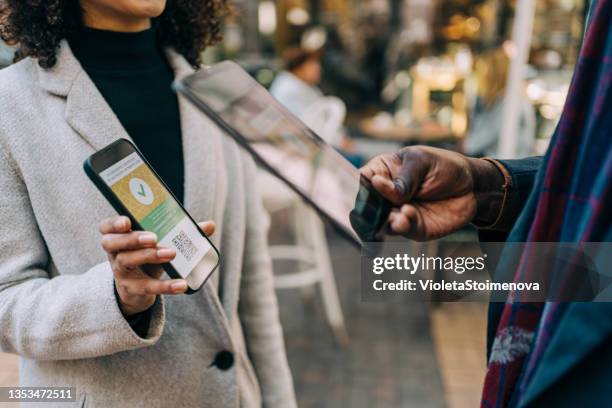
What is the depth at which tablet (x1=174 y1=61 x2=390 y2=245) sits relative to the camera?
2.60ft

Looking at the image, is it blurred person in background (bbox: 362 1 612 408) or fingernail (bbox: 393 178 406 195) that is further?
fingernail (bbox: 393 178 406 195)

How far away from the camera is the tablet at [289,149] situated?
2.60 feet

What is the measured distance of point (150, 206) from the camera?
0.86 m

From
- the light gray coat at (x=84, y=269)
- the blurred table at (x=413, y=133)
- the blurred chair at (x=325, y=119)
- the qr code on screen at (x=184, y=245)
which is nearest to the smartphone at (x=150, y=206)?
the qr code on screen at (x=184, y=245)

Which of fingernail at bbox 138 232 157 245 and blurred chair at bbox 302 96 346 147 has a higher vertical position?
fingernail at bbox 138 232 157 245

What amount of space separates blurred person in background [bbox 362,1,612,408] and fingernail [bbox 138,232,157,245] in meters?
0.33

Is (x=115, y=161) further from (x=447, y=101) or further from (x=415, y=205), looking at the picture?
(x=447, y=101)

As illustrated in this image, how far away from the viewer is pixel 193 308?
1175 mm

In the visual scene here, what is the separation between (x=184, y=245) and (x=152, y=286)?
0.29 feet

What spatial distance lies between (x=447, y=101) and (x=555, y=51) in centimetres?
219

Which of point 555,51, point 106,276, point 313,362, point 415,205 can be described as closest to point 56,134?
point 106,276

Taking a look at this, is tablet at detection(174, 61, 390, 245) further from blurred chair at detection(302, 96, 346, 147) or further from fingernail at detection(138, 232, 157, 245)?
blurred chair at detection(302, 96, 346, 147)

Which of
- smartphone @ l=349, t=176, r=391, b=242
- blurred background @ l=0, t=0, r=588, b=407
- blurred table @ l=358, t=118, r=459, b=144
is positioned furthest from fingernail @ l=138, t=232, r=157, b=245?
blurred table @ l=358, t=118, r=459, b=144

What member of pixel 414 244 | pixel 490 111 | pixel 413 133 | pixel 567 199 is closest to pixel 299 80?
pixel 413 133
